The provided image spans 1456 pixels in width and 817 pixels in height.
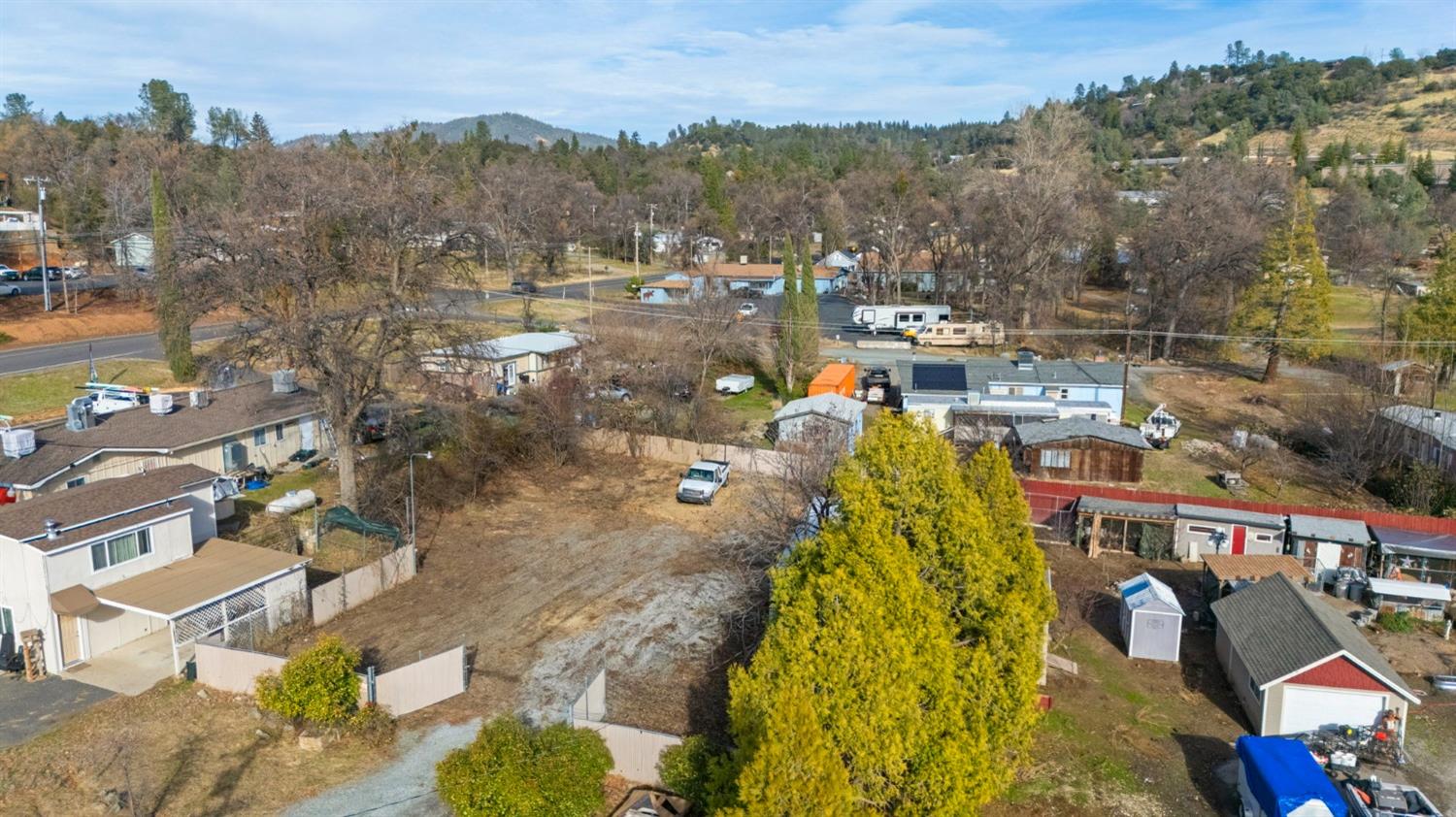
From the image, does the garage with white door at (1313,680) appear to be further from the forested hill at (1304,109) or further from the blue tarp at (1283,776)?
the forested hill at (1304,109)

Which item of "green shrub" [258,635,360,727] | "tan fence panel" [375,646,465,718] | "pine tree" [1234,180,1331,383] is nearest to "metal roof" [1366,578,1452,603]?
"tan fence panel" [375,646,465,718]

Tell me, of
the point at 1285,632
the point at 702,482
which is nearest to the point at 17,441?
the point at 702,482

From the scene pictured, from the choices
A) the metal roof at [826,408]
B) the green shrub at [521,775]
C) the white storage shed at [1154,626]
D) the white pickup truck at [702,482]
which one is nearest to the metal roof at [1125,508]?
the white storage shed at [1154,626]

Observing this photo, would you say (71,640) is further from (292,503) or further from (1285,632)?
(1285,632)

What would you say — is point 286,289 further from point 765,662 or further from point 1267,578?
point 1267,578

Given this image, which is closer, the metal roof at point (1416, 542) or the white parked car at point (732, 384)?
the metal roof at point (1416, 542)

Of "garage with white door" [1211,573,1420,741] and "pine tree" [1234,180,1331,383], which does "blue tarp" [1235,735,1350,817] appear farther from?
"pine tree" [1234,180,1331,383]
